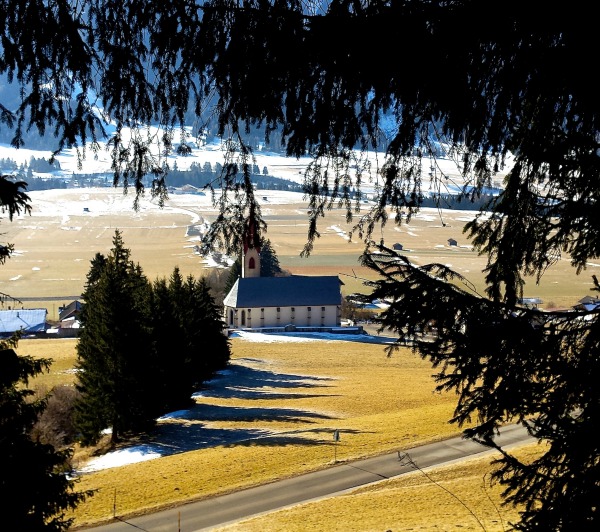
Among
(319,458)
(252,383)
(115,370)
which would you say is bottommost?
(252,383)

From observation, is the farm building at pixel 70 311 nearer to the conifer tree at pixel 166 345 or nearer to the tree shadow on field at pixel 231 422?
the tree shadow on field at pixel 231 422

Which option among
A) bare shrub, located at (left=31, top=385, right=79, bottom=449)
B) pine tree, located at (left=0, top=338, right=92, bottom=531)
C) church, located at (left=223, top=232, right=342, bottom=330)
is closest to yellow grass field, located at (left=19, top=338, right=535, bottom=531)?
bare shrub, located at (left=31, top=385, right=79, bottom=449)

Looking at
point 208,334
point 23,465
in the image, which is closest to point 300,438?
point 208,334

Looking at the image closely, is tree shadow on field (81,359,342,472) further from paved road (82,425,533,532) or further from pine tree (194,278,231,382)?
paved road (82,425,533,532)

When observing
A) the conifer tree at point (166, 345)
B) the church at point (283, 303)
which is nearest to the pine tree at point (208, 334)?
the conifer tree at point (166, 345)

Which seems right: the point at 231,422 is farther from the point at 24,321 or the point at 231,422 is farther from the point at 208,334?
the point at 24,321

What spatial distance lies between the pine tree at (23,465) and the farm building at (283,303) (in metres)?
53.1

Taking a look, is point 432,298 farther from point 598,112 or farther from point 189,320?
point 189,320

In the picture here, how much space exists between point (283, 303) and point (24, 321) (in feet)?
78.5

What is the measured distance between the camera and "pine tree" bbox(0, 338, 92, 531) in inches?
421

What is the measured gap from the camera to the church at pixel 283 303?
66062 millimetres

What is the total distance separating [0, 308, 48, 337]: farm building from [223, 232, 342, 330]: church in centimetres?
1730

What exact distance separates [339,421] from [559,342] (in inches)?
985

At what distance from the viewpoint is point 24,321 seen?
61031 mm
